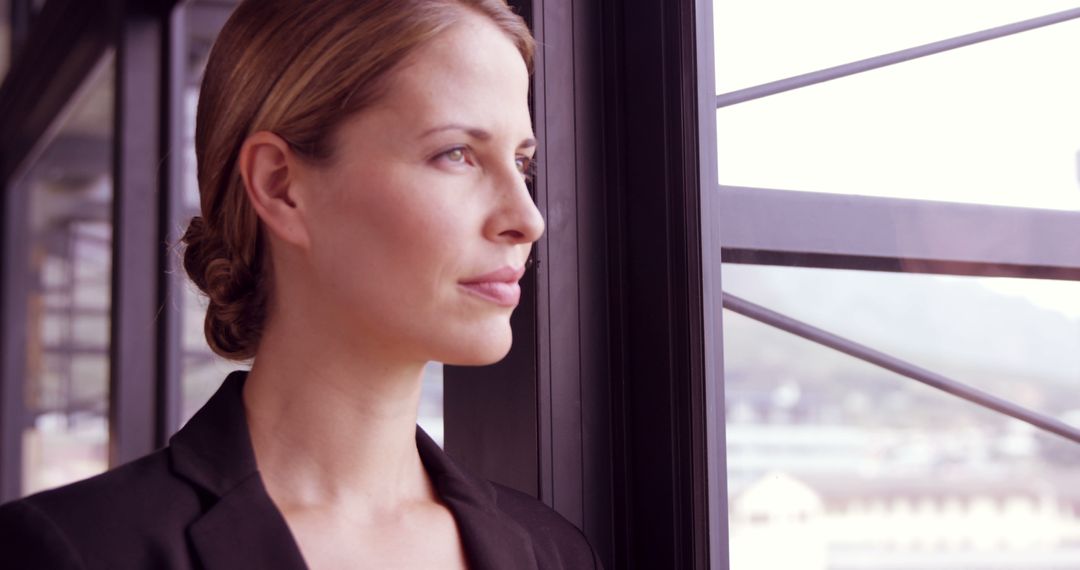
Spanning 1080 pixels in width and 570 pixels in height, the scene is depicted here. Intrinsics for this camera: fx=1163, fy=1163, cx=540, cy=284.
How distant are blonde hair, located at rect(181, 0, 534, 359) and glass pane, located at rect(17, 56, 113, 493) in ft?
14.4

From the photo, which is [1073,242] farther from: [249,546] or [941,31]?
[249,546]

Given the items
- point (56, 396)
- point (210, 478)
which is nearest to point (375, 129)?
point (210, 478)

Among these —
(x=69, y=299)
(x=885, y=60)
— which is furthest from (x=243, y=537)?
(x=69, y=299)

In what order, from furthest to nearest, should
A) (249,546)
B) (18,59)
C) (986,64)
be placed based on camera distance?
1. (18,59)
2. (986,64)
3. (249,546)

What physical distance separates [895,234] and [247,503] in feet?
2.16

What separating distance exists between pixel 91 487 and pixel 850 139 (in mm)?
786

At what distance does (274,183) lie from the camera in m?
1.04

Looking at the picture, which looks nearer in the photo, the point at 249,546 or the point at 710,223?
the point at 249,546

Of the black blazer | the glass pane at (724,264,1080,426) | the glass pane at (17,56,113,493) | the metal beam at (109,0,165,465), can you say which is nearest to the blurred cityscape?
the glass pane at (724,264,1080,426)

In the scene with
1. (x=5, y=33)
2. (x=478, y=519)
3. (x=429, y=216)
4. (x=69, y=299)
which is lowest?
(x=478, y=519)

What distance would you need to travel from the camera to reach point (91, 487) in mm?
961

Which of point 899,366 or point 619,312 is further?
point 619,312

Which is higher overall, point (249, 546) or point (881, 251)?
point (881, 251)

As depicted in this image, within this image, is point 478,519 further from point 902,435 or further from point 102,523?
point 902,435
